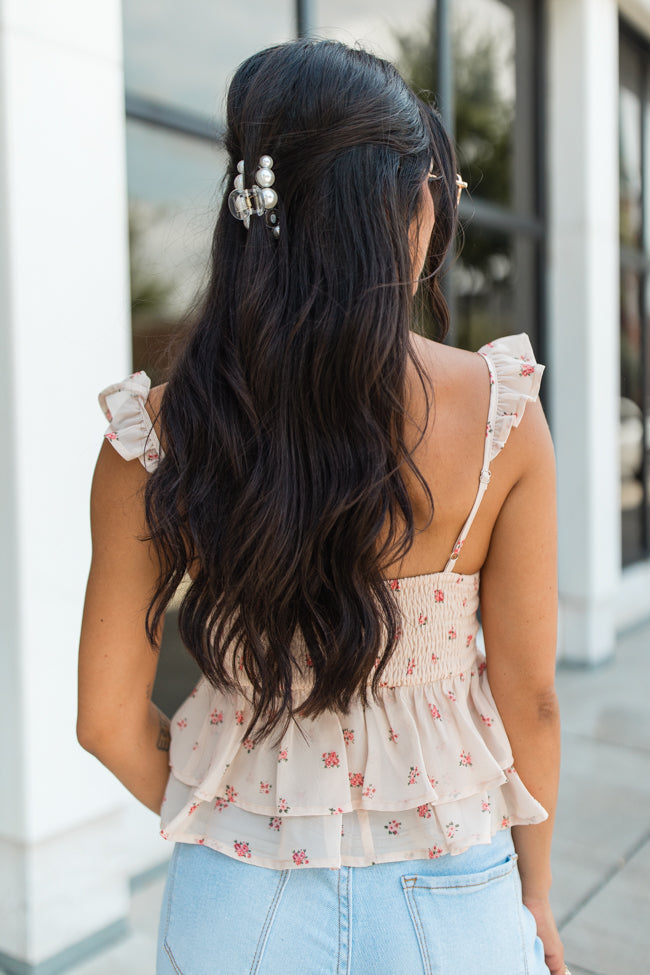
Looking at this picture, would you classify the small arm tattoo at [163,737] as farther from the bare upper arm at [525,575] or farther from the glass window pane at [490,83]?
the glass window pane at [490,83]

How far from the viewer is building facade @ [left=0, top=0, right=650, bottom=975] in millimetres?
2301

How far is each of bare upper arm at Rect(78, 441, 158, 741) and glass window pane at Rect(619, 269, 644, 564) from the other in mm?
5948

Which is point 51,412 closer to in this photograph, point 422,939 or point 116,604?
point 116,604

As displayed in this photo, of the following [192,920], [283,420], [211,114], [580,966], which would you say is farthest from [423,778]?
[211,114]

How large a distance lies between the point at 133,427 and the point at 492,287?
475 cm

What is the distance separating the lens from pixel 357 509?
100 centimetres

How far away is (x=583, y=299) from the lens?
537 cm

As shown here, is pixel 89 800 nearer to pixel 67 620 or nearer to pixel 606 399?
pixel 67 620

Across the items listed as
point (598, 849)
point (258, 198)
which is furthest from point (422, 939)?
point (598, 849)

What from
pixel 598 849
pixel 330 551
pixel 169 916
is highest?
pixel 330 551

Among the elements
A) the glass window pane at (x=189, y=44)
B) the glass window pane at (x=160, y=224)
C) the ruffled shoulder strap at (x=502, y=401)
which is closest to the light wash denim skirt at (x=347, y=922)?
the ruffled shoulder strap at (x=502, y=401)

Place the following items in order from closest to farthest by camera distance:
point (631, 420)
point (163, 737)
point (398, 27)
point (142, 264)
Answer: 1. point (163, 737)
2. point (142, 264)
3. point (398, 27)
4. point (631, 420)

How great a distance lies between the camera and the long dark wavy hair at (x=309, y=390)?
99 centimetres

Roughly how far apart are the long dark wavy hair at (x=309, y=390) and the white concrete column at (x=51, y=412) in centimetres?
137
